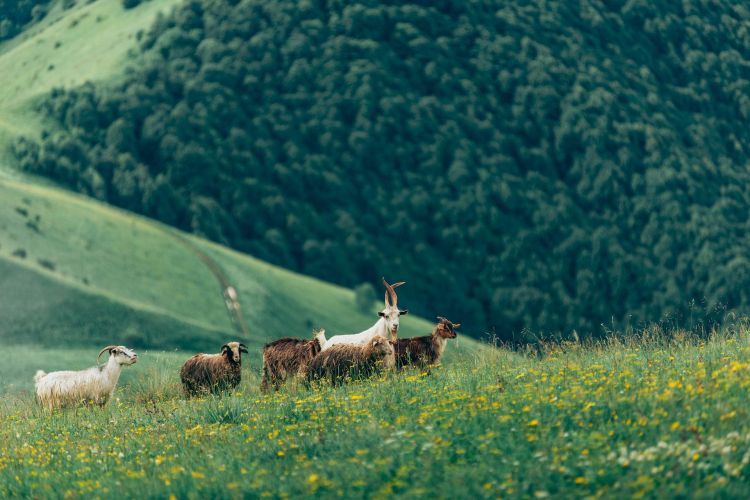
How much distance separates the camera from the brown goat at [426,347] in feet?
61.0

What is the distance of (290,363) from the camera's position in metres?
18.1

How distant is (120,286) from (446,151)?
39.7 meters

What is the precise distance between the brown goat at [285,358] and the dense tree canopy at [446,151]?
55.9 meters

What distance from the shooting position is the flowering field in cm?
1000

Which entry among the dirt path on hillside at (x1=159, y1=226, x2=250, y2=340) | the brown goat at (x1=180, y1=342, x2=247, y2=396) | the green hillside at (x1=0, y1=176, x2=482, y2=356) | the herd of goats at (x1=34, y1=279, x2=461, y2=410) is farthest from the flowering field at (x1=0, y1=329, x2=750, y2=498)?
the dirt path on hillside at (x1=159, y1=226, x2=250, y2=340)

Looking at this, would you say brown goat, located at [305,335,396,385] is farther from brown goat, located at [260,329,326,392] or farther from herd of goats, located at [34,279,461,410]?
brown goat, located at [260,329,326,392]

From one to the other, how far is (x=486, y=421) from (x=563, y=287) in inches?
2651

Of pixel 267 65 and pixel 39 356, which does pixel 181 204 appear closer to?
pixel 267 65

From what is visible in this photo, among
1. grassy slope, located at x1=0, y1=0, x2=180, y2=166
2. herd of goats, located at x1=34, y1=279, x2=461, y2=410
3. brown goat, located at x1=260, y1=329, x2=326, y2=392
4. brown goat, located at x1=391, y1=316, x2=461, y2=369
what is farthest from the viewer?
grassy slope, located at x1=0, y1=0, x2=180, y2=166

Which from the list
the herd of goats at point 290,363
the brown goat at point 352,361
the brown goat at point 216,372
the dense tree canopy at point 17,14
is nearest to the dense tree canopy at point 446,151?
the dense tree canopy at point 17,14

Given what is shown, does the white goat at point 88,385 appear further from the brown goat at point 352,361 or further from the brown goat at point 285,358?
the brown goat at point 352,361

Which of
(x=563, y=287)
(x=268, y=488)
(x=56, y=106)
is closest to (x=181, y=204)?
(x=56, y=106)

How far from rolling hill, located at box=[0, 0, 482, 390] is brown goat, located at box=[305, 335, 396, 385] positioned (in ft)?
48.6

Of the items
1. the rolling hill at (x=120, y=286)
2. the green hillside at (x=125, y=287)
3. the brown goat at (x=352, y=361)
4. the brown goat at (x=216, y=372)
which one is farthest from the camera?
the green hillside at (x=125, y=287)
